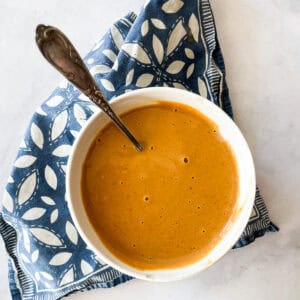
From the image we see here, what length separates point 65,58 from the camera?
0.77 m

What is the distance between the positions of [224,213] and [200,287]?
16 centimetres

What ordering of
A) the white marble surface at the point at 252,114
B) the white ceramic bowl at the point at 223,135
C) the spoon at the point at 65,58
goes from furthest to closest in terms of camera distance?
the white marble surface at the point at 252,114 → the white ceramic bowl at the point at 223,135 → the spoon at the point at 65,58

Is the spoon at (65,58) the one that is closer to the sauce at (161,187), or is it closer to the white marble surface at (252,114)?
the sauce at (161,187)

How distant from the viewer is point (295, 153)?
1.02 metres

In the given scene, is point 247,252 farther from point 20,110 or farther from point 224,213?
point 20,110

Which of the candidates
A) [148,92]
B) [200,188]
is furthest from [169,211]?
[148,92]

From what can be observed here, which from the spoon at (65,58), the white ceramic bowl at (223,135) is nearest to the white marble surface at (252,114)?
the white ceramic bowl at (223,135)

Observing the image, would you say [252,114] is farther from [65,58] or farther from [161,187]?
[65,58]

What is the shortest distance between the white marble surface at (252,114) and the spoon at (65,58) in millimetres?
236

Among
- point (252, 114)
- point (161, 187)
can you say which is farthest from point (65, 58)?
point (252, 114)

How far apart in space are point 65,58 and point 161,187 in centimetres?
26

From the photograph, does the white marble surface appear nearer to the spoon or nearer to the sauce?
the sauce

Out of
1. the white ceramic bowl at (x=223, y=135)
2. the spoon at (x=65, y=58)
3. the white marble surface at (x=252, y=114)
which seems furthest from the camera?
the white marble surface at (x=252, y=114)

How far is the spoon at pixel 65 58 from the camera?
742mm
